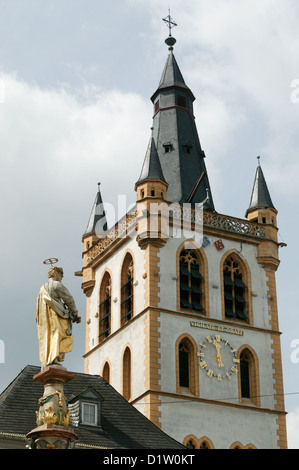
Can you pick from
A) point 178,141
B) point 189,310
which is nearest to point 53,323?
point 189,310

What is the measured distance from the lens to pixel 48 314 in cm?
1755

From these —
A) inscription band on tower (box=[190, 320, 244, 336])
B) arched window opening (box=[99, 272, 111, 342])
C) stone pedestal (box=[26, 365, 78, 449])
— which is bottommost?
stone pedestal (box=[26, 365, 78, 449])

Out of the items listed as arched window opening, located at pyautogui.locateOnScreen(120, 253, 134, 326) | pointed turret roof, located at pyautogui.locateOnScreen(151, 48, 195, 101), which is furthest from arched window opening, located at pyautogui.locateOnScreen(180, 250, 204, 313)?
pointed turret roof, located at pyautogui.locateOnScreen(151, 48, 195, 101)

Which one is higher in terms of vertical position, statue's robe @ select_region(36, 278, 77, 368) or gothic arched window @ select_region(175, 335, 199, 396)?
gothic arched window @ select_region(175, 335, 199, 396)

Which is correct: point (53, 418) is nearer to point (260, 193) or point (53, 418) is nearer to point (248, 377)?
point (248, 377)

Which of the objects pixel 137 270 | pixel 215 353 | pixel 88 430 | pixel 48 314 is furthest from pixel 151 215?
pixel 48 314

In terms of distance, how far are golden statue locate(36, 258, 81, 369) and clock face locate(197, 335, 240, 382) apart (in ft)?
80.8

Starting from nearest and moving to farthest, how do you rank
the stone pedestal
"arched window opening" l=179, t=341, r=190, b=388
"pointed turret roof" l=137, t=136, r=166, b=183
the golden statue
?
the stone pedestal < the golden statue < "arched window opening" l=179, t=341, r=190, b=388 < "pointed turret roof" l=137, t=136, r=166, b=183

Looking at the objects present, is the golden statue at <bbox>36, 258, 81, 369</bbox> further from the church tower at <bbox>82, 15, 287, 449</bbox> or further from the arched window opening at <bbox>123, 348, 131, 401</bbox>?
the arched window opening at <bbox>123, 348, 131, 401</bbox>

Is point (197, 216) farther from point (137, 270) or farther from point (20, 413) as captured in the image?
point (20, 413)

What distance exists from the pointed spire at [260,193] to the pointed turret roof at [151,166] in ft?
16.3

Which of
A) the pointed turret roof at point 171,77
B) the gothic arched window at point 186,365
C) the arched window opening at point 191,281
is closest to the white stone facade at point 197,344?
the gothic arched window at point 186,365

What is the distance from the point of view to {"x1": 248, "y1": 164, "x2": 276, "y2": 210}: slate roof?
4756cm
